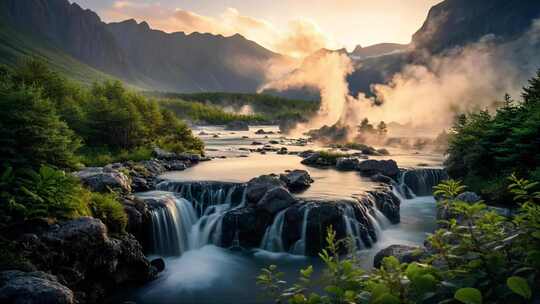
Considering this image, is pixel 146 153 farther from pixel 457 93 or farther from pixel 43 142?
pixel 457 93

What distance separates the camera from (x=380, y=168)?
3419 centimetres

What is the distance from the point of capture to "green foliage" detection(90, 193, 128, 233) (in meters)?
16.6

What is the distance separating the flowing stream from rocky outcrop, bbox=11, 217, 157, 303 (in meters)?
0.89

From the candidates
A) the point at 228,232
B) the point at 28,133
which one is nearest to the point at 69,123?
the point at 28,133

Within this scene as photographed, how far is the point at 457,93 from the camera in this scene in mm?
119062

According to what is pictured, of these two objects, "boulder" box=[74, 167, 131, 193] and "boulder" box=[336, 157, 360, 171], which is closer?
"boulder" box=[74, 167, 131, 193]

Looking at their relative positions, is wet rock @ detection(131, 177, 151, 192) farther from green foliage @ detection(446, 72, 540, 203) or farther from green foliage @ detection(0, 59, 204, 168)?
green foliage @ detection(446, 72, 540, 203)

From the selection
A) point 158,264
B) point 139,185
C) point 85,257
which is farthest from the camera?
point 139,185

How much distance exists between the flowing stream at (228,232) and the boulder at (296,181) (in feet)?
2.17

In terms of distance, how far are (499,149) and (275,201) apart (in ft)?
44.1

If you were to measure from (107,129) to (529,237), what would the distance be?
38415 millimetres

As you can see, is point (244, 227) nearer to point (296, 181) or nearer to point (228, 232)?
point (228, 232)

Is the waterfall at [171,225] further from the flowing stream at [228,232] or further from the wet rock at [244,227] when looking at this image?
the wet rock at [244,227]

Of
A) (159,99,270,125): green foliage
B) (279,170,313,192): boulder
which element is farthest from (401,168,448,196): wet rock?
(159,99,270,125): green foliage
